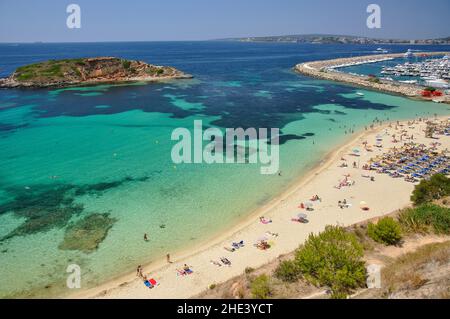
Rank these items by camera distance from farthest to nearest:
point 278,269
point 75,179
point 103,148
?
point 103,148, point 75,179, point 278,269

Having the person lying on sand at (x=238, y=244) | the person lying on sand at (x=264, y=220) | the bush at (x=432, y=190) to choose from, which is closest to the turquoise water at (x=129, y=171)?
the person lying on sand at (x=264, y=220)

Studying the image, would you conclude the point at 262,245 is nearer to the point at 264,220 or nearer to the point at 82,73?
the point at 264,220

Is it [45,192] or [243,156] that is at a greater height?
[243,156]

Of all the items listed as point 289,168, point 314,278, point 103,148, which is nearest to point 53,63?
point 103,148

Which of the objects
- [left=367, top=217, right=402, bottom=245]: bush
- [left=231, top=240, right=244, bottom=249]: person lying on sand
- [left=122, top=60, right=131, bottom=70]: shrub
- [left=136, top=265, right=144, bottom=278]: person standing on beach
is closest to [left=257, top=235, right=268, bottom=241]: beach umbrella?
[left=231, top=240, right=244, bottom=249]: person lying on sand

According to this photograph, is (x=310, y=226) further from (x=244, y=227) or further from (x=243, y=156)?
(x=243, y=156)

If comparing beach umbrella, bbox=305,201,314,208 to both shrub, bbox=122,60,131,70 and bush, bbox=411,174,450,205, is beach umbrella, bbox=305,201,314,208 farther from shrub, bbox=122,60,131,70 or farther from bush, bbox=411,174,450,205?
shrub, bbox=122,60,131,70
